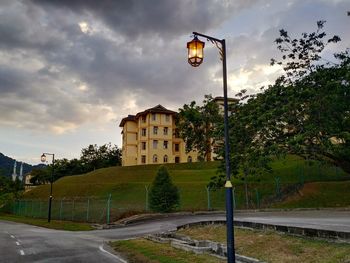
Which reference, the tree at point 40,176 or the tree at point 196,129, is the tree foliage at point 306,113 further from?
the tree at point 40,176

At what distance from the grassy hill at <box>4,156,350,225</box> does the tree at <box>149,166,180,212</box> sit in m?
2.71

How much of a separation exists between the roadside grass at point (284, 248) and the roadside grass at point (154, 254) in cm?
145

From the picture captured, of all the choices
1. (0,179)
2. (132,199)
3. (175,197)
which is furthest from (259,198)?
(0,179)

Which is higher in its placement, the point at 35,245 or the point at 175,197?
the point at 175,197

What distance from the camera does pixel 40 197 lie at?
6731 cm

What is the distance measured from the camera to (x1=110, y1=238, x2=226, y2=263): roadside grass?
13.5m

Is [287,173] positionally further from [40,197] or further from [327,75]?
[40,197]

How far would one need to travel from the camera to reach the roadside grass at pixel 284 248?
1060cm

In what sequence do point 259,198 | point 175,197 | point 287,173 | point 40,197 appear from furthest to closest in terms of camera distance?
1. point 40,197
2. point 287,173
3. point 259,198
4. point 175,197

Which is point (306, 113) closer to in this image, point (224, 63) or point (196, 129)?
point (224, 63)

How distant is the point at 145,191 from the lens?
5219 cm

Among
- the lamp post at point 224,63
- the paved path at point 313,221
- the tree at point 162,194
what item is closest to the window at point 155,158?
the tree at point 162,194

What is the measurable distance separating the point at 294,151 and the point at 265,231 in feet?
37.8

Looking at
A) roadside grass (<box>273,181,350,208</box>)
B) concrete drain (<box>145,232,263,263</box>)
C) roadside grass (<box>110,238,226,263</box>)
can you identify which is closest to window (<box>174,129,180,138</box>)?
roadside grass (<box>273,181,350,208</box>)
